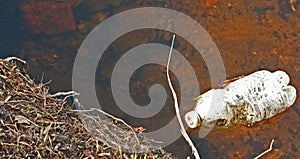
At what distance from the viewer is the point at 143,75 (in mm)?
3100

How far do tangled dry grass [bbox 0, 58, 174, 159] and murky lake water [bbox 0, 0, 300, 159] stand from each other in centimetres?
67

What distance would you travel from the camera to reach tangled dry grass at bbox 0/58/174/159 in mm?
1943

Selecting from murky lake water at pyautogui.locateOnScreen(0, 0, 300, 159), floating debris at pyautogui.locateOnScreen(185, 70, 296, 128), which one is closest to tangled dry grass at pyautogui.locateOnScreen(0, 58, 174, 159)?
floating debris at pyautogui.locateOnScreen(185, 70, 296, 128)

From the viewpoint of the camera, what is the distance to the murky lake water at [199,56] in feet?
9.88

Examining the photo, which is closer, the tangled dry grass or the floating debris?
the tangled dry grass

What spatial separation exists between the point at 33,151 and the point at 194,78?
146cm

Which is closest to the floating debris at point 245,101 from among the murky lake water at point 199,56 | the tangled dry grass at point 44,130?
the murky lake water at point 199,56

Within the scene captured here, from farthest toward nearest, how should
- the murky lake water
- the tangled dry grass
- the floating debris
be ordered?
the murky lake water → the floating debris → the tangled dry grass

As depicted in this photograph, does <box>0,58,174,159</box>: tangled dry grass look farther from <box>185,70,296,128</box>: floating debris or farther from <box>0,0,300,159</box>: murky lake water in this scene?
<box>0,0,300,159</box>: murky lake water

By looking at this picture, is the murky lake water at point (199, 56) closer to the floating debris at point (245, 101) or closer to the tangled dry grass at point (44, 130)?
the floating debris at point (245, 101)

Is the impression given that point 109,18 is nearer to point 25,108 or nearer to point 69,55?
point 69,55

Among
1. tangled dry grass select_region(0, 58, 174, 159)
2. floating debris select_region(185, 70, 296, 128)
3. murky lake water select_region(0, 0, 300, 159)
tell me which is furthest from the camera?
murky lake water select_region(0, 0, 300, 159)

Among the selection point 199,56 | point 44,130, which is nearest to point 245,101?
point 199,56

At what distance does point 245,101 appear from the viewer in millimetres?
2826
